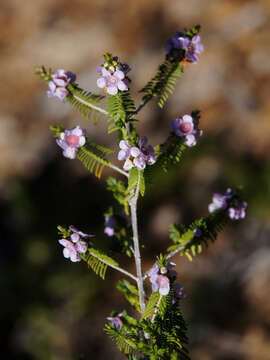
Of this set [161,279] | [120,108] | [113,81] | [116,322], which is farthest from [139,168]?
[116,322]

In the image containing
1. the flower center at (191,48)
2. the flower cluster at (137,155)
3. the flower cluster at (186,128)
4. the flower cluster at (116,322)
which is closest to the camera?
the flower cluster at (137,155)

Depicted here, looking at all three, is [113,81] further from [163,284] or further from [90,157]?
[163,284]

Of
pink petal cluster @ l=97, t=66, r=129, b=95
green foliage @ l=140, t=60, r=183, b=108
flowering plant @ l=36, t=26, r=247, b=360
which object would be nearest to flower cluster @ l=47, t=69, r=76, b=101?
flowering plant @ l=36, t=26, r=247, b=360

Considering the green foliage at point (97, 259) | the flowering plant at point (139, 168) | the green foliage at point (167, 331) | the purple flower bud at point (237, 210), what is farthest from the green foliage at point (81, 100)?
the green foliage at point (167, 331)

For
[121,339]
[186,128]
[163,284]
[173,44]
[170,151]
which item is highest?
[173,44]

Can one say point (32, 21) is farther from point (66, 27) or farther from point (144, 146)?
point (144, 146)

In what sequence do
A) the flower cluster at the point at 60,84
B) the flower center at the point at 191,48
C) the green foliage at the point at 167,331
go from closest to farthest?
the green foliage at the point at 167,331
the flower cluster at the point at 60,84
the flower center at the point at 191,48

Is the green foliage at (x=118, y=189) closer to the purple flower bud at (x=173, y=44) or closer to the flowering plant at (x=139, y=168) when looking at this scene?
the flowering plant at (x=139, y=168)

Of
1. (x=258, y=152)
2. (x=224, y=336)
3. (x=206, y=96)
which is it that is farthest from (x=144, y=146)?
(x=206, y=96)
